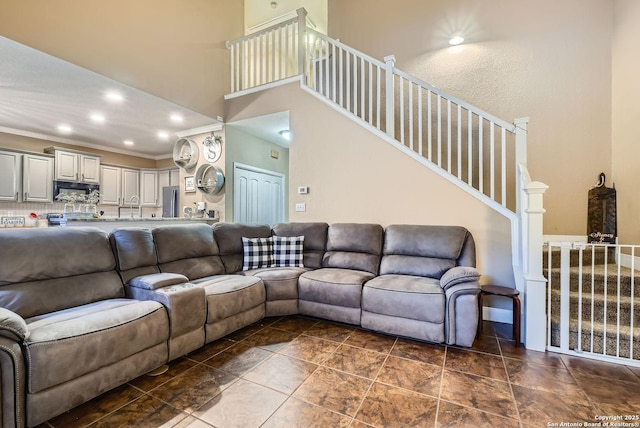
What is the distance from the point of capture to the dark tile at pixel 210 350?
208 centimetres

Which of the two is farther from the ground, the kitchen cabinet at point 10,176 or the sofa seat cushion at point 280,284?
the kitchen cabinet at point 10,176

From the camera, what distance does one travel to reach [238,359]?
2.04 metres

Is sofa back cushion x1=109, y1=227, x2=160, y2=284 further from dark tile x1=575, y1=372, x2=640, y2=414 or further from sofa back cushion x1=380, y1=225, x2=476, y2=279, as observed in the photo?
dark tile x1=575, y1=372, x2=640, y2=414

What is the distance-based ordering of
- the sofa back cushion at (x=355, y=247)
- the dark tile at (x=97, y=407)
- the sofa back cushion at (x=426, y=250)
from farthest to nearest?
the sofa back cushion at (x=355, y=247) < the sofa back cushion at (x=426, y=250) < the dark tile at (x=97, y=407)

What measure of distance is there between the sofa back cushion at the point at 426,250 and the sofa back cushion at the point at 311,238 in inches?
30.8

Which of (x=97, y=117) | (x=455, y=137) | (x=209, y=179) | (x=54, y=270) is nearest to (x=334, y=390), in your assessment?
(x=54, y=270)

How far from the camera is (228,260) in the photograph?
3154 mm

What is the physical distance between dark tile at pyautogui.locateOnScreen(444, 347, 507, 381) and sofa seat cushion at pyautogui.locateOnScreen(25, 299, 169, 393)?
2059mm

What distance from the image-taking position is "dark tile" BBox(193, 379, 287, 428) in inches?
55.9

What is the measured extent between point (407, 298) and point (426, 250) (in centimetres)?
72

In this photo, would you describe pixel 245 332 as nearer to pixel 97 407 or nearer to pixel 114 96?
pixel 97 407

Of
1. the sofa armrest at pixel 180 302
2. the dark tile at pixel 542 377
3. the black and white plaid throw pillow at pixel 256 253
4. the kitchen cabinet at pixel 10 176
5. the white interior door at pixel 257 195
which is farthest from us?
the white interior door at pixel 257 195

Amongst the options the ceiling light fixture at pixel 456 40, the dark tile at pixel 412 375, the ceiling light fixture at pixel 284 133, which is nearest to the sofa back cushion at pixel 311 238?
the dark tile at pixel 412 375

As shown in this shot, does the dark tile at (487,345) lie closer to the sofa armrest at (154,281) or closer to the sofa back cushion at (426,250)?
the sofa back cushion at (426,250)
